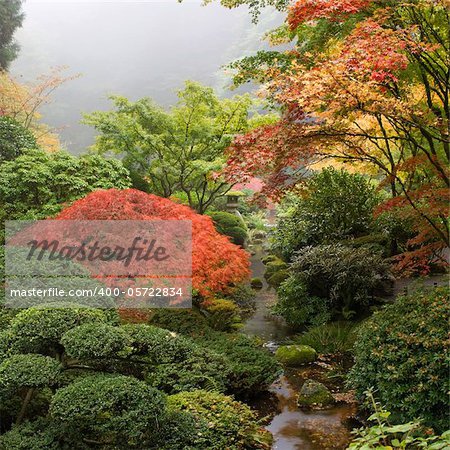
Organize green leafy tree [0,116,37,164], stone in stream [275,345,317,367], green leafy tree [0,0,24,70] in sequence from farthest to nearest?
green leafy tree [0,0,24,70], green leafy tree [0,116,37,164], stone in stream [275,345,317,367]

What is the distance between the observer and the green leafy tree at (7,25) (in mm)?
15648

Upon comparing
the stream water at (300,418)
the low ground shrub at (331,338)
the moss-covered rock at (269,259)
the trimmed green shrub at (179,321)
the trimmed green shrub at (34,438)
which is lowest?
the stream water at (300,418)

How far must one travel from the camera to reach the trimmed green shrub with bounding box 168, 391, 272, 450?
12.9ft

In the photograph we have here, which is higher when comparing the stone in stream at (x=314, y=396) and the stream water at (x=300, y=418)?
the stone in stream at (x=314, y=396)

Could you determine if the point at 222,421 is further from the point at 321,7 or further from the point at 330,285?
the point at 321,7

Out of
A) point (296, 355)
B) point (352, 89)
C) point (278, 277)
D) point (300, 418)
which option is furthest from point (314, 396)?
point (278, 277)

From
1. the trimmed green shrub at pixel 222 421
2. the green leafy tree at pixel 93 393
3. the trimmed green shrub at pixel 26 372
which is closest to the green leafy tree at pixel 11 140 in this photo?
the green leafy tree at pixel 93 393

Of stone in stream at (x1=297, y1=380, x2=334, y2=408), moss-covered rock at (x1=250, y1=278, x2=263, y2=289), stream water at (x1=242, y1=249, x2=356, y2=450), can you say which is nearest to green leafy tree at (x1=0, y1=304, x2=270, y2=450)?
stream water at (x1=242, y1=249, x2=356, y2=450)

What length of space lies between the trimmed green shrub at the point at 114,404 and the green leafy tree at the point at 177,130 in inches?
314

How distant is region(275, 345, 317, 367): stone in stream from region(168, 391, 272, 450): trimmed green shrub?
182 cm

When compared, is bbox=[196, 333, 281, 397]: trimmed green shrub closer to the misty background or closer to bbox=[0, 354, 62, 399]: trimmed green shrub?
bbox=[0, 354, 62, 399]: trimmed green shrub

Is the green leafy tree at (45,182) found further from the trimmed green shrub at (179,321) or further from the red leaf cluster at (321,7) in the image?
the red leaf cluster at (321,7)

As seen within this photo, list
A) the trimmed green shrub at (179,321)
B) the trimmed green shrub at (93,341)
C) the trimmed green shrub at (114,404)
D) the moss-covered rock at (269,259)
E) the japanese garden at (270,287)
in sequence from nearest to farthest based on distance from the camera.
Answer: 1. the trimmed green shrub at (114,404)
2. the trimmed green shrub at (93,341)
3. the japanese garden at (270,287)
4. the trimmed green shrub at (179,321)
5. the moss-covered rock at (269,259)

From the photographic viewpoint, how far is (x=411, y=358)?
380 cm
